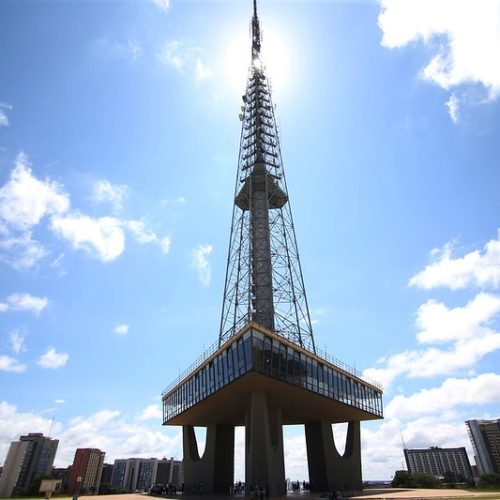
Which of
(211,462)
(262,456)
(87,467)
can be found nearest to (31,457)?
(87,467)

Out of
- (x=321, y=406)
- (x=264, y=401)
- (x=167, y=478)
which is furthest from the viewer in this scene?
(x=167, y=478)

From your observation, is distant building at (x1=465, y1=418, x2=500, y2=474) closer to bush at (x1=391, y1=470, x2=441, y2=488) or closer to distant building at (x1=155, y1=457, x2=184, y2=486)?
bush at (x1=391, y1=470, x2=441, y2=488)

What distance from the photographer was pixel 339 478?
139ft

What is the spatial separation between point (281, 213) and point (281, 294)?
12.8m

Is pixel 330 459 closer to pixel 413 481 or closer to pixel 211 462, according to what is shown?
pixel 211 462

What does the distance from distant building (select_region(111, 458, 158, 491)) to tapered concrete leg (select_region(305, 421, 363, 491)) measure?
14486cm

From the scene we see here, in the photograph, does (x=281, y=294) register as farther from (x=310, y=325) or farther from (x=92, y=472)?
(x=92, y=472)

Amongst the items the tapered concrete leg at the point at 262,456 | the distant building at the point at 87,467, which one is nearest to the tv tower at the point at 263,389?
the tapered concrete leg at the point at 262,456

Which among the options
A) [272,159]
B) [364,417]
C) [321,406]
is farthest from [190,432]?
[272,159]

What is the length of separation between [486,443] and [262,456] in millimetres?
124509

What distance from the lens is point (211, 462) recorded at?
4425cm

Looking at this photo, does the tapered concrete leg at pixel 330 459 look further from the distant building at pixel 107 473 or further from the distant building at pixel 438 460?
the distant building at pixel 107 473

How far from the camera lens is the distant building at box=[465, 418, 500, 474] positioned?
11675 cm

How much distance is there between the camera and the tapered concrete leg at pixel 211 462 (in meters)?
43.6
